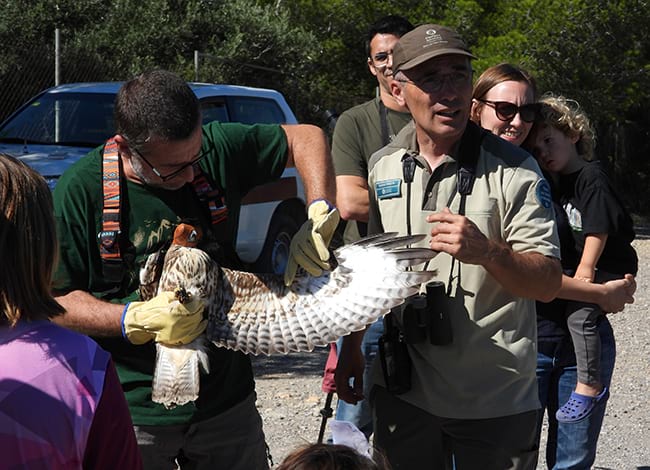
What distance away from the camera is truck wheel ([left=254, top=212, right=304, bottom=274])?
34.0 ft

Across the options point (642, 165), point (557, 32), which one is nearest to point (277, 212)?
point (557, 32)

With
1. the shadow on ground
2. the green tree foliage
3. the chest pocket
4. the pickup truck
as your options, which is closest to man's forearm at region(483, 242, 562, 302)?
the chest pocket

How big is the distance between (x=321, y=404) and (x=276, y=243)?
11.5 ft

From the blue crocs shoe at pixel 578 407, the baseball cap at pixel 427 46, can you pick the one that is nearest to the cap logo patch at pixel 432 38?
the baseball cap at pixel 427 46

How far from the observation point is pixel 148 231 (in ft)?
10.4

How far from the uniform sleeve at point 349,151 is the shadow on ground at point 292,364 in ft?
12.6

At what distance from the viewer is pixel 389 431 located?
11.2 feet

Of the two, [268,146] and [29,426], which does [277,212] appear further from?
[29,426]

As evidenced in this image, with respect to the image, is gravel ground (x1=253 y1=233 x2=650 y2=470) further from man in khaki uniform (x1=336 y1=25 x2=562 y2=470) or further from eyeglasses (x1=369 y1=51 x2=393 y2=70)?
eyeglasses (x1=369 y1=51 x2=393 y2=70)

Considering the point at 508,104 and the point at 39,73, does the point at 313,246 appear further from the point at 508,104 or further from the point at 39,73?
the point at 39,73

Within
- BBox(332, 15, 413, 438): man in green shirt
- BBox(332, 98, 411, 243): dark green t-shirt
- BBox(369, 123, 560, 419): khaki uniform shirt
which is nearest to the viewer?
BBox(369, 123, 560, 419): khaki uniform shirt

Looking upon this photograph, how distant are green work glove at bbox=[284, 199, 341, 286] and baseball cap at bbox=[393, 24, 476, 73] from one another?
64 centimetres

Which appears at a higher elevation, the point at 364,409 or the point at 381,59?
the point at 381,59

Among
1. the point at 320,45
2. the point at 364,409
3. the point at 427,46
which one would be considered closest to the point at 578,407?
the point at 364,409
